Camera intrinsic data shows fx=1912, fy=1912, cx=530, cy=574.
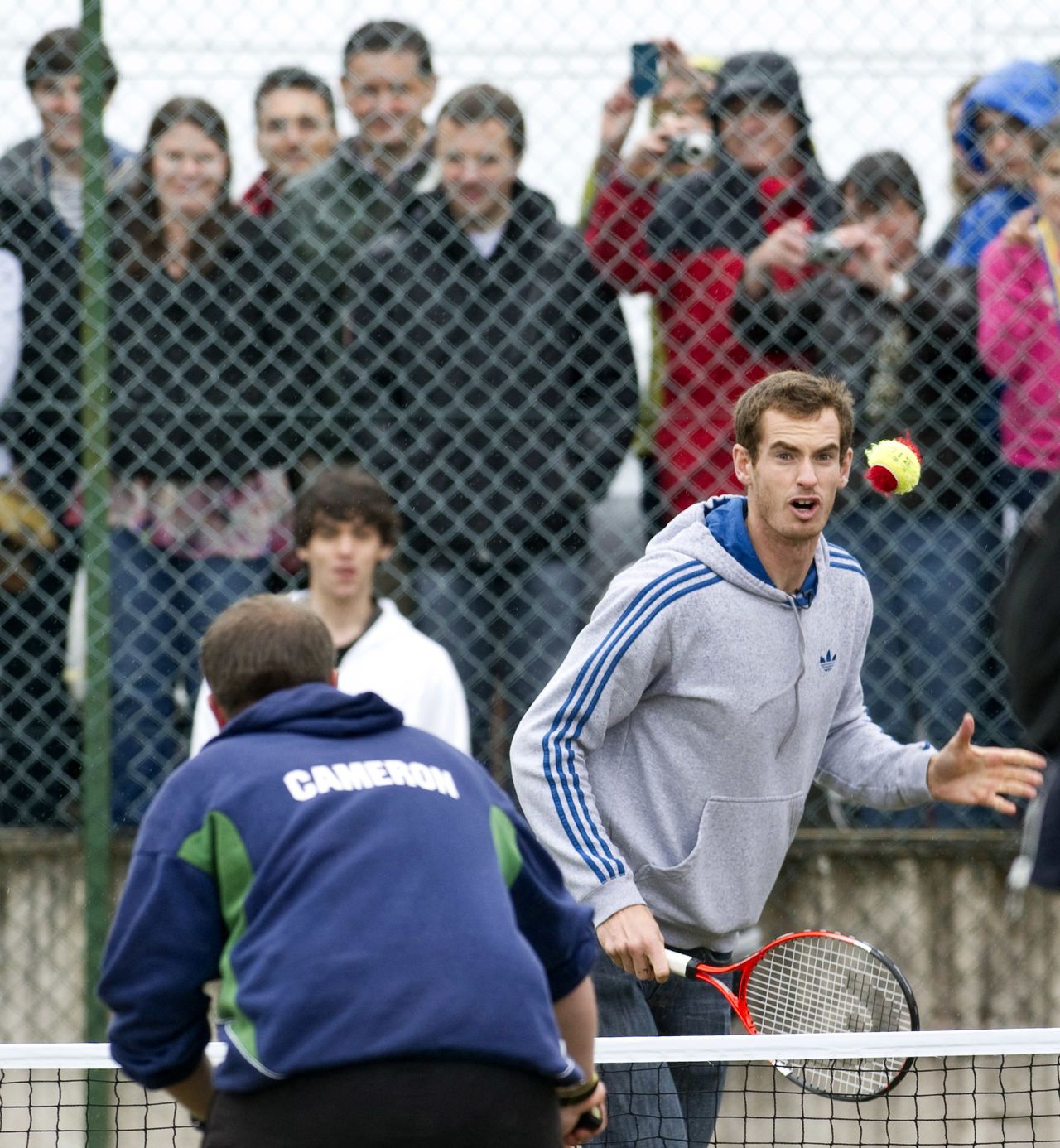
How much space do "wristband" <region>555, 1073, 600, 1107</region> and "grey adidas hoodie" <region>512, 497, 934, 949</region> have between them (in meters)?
0.71

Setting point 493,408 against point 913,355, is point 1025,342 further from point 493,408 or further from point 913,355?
point 493,408

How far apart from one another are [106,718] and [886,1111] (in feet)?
8.47

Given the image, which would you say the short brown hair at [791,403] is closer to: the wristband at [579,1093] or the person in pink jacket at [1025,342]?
the wristband at [579,1093]

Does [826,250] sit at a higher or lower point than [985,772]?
higher

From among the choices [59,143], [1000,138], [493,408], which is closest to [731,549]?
[493,408]

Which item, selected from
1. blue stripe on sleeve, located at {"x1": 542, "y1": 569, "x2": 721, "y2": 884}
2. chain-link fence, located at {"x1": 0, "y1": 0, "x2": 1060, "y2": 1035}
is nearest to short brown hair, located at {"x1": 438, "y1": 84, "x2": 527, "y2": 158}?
chain-link fence, located at {"x1": 0, "y1": 0, "x2": 1060, "y2": 1035}

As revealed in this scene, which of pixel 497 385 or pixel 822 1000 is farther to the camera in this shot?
pixel 497 385

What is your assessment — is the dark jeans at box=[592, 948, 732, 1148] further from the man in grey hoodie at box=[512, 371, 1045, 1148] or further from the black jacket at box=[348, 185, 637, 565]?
the black jacket at box=[348, 185, 637, 565]

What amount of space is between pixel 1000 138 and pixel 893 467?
6.26ft

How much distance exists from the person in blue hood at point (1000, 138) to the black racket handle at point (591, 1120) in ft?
10.7

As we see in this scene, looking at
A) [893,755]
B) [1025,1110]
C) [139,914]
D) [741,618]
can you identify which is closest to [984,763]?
[893,755]

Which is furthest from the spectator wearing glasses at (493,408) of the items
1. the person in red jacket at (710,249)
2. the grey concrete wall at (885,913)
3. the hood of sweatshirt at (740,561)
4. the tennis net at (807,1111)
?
the hood of sweatshirt at (740,561)

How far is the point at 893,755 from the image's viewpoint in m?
4.07

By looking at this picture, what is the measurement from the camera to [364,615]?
550cm
